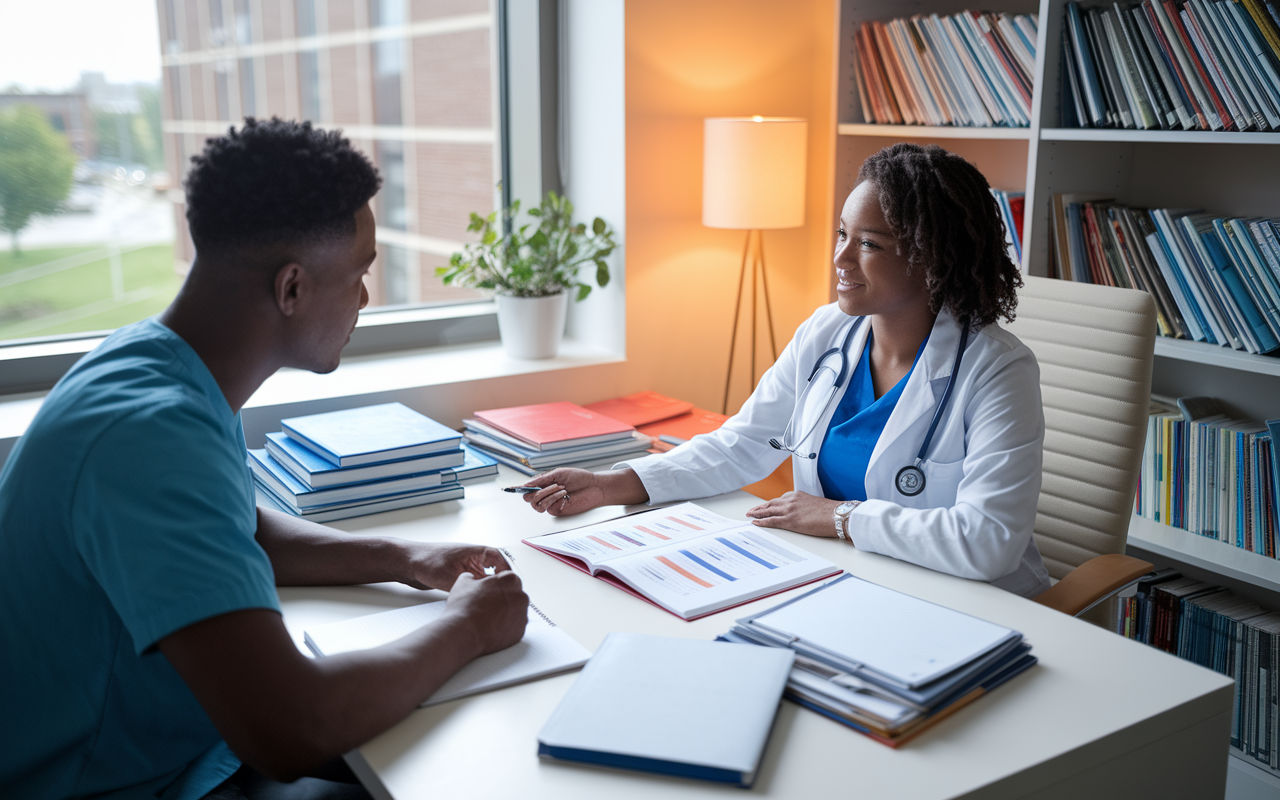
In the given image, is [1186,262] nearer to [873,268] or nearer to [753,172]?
[873,268]

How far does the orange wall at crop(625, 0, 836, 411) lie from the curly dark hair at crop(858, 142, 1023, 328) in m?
0.98

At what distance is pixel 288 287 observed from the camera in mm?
1093

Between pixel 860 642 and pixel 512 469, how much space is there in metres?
1.02

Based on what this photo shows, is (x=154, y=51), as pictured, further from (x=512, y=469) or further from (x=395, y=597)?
(x=395, y=597)

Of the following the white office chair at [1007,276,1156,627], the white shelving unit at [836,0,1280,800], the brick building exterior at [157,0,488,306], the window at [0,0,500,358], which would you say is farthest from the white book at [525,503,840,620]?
the brick building exterior at [157,0,488,306]

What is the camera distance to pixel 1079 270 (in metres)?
2.29

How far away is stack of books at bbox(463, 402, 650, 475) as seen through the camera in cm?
199

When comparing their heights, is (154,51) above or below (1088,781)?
above

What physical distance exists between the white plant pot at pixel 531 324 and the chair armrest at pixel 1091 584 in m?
1.42

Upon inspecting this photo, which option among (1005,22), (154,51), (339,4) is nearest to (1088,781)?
(1005,22)

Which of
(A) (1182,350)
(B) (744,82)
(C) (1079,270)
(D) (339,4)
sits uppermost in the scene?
(D) (339,4)

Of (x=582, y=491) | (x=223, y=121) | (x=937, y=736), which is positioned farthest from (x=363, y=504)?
(x=223, y=121)

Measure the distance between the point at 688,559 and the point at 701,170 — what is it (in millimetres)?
1525

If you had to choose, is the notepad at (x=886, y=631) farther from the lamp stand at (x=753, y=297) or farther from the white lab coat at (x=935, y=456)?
the lamp stand at (x=753, y=297)
